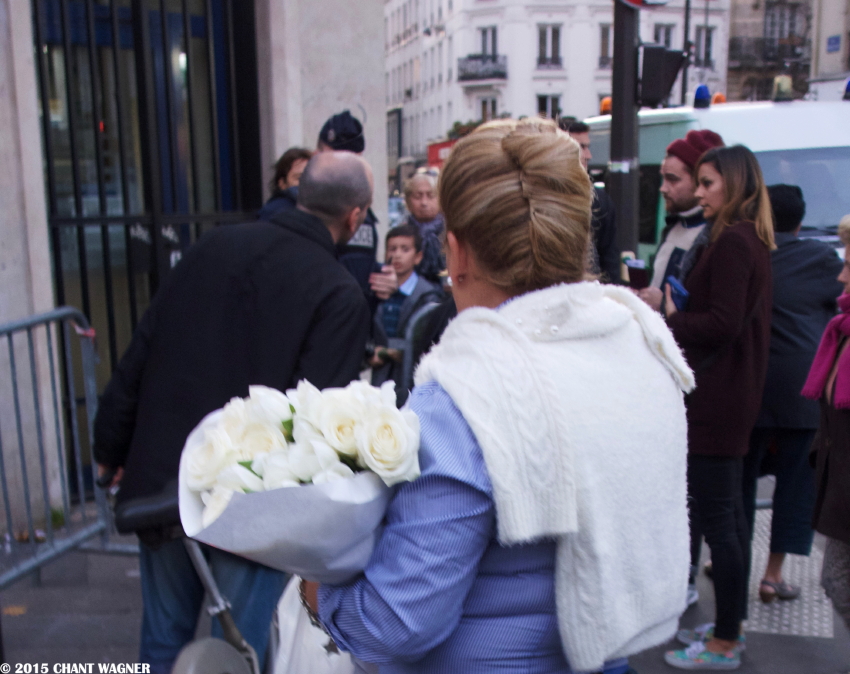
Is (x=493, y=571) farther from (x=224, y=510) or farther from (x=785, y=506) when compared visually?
(x=785, y=506)

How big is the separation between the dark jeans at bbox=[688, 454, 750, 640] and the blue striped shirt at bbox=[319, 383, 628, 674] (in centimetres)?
216

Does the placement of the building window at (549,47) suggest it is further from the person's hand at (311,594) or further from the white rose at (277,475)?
the white rose at (277,475)

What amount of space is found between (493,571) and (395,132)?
77.5m

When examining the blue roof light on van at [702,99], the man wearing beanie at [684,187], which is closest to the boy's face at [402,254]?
the man wearing beanie at [684,187]

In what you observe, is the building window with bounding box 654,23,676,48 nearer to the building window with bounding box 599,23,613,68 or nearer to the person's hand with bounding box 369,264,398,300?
the building window with bounding box 599,23,613,68

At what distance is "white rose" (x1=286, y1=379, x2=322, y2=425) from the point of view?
1433 mm

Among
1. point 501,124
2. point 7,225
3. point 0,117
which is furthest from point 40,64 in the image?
point 501,124

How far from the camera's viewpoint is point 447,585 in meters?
1.40

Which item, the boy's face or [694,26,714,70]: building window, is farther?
[694,26,714,70]: building window

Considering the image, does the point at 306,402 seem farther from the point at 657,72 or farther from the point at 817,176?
the point at 817,176

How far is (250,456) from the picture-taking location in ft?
4.64

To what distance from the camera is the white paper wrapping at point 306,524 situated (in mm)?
1340

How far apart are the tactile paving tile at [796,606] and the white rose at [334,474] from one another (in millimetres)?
3287

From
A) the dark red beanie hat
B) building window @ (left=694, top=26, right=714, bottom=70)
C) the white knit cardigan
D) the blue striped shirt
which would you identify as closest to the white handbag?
the blue striped shirt
